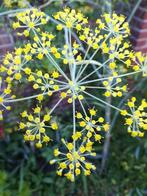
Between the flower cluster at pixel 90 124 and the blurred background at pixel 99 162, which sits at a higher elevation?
the blurred background at pixel 99 162

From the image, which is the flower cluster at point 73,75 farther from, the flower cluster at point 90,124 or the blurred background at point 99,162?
the blurred background at point 99,162

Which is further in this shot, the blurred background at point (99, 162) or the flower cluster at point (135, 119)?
the blurred background at point (99, 162)

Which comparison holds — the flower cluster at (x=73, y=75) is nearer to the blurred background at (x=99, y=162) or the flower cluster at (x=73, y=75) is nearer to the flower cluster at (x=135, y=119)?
the flower cluster at (x=135, y=119)

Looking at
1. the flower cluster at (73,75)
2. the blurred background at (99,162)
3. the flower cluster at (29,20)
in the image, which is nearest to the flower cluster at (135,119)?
the flower cluster at (73,75)

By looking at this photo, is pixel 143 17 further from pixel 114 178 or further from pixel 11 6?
pixel 114 178

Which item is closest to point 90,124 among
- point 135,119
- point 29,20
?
point 135,119

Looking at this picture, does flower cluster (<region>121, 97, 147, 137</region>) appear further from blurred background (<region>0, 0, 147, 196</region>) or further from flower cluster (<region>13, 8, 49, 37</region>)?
blurred background (<region>0, 0, 147, 196</region>)

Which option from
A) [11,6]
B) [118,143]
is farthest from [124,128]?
[11,6]

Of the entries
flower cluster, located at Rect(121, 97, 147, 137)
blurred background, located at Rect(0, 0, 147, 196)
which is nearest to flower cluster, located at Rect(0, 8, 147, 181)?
flower cluster, located at Rect(121, 97, 147, 137)
